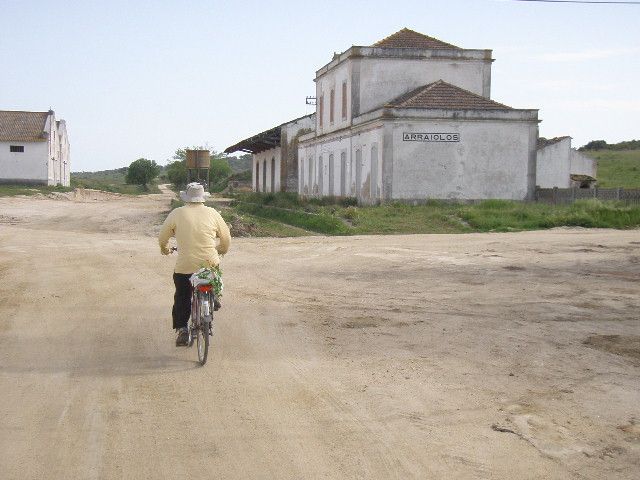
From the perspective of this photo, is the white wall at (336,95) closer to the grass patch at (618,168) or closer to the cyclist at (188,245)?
the grass patch at (618,168)

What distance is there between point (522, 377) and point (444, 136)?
26.1 metres

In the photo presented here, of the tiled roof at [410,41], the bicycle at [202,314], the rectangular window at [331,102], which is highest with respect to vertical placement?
the tiled roof at [410,41]

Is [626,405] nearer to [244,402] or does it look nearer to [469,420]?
[469,420]

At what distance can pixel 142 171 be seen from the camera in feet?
337

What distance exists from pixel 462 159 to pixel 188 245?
25907 millimetres

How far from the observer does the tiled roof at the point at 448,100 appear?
1329 inches

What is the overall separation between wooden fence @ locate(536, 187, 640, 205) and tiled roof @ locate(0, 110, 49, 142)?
44189 mm

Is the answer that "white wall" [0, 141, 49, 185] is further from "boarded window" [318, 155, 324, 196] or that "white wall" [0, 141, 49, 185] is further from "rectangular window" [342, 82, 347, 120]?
"rectangular window" [342, 82, 347, 120]

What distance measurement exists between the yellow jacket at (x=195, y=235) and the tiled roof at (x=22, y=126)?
59.9 meters

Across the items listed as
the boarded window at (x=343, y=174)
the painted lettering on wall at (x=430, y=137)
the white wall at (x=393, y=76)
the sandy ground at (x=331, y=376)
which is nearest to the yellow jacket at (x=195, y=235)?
the sandy ground at (x=331, y=376)

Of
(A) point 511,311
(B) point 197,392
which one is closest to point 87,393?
(B) point 197,392

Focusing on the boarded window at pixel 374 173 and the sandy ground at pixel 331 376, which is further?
the boarded window at pixel 374 173

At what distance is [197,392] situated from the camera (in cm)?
718

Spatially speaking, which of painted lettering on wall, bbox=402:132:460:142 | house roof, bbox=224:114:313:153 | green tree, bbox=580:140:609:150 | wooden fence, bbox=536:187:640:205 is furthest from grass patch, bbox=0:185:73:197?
green tree, bbox=580:140:609:150
